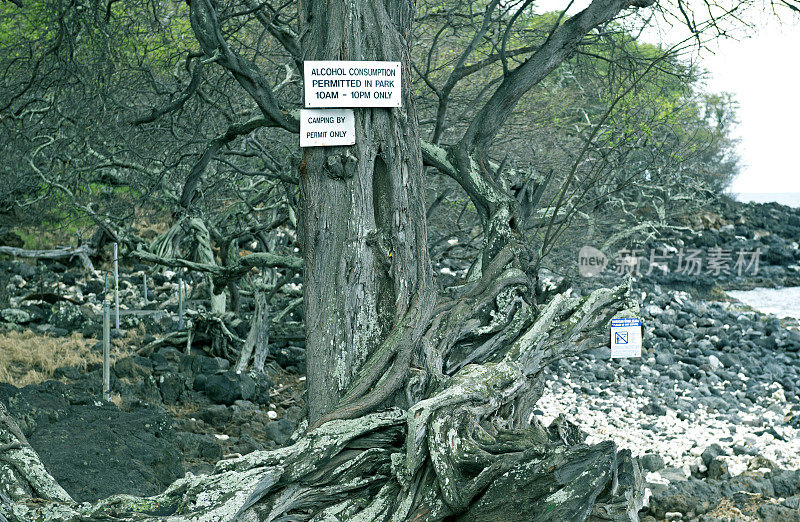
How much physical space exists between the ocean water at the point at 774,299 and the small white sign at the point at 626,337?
1703 cm

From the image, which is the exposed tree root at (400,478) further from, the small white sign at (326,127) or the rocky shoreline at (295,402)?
the small white sign at (326,127)

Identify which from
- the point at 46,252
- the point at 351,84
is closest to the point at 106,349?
the point at 351,84

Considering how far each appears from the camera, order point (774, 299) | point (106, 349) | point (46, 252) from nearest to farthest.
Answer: point (106, 349), point (46, 252), point (774, 299)

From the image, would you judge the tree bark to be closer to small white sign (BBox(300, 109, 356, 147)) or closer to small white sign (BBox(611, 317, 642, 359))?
small white sign (BBox(300, 109, 356, 147))

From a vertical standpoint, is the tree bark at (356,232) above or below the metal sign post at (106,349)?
above

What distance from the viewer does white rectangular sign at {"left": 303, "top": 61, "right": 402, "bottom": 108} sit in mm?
4379

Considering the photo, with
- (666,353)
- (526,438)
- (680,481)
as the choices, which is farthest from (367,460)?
(666,353)

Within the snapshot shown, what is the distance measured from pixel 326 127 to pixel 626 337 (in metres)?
2.76

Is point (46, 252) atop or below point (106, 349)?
atop

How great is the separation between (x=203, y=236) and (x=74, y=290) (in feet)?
21.8

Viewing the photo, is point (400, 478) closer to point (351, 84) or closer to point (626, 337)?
point (351, 84)

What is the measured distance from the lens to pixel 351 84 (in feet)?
14.6

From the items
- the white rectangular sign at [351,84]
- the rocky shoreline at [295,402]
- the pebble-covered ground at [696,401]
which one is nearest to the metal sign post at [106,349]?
the rocky shoreline at [295,402]

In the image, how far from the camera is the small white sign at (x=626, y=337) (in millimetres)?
5656
